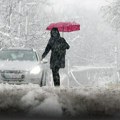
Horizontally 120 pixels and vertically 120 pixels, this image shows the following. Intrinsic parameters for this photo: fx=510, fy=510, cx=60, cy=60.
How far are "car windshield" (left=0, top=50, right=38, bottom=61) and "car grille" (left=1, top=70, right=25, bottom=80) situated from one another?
5.15ft

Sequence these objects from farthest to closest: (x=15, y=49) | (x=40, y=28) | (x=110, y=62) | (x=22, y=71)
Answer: (x=110, y=62)
(x=40, y=28)
(x=15, y=49)
(x=22, y=71)

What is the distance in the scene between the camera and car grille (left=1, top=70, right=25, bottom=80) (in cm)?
1469

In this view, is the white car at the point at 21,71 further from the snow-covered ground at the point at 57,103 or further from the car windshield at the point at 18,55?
the snow-covered ground at the point at 57,103

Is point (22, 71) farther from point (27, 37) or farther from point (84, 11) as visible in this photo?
point (84, 11)

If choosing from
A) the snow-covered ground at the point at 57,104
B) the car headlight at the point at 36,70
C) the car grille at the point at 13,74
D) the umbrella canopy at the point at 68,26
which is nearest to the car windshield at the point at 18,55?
the car headlight at the point at 36,70

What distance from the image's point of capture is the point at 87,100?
816 centimetres

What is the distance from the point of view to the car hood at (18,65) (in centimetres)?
1480

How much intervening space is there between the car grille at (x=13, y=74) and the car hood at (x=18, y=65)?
0.12m

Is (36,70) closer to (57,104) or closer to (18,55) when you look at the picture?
(18,55)

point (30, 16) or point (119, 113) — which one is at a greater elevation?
point (30, 16)

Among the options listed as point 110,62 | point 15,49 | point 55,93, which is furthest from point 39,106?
point 110,62

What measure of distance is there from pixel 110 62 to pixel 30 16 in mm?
67274

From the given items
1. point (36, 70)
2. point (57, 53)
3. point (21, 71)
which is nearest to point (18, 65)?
point (21, 71)

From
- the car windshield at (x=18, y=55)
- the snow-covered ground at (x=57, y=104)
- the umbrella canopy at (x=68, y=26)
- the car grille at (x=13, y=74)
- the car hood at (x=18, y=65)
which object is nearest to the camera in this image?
the snow-covered ground at (x=57, y=104)
